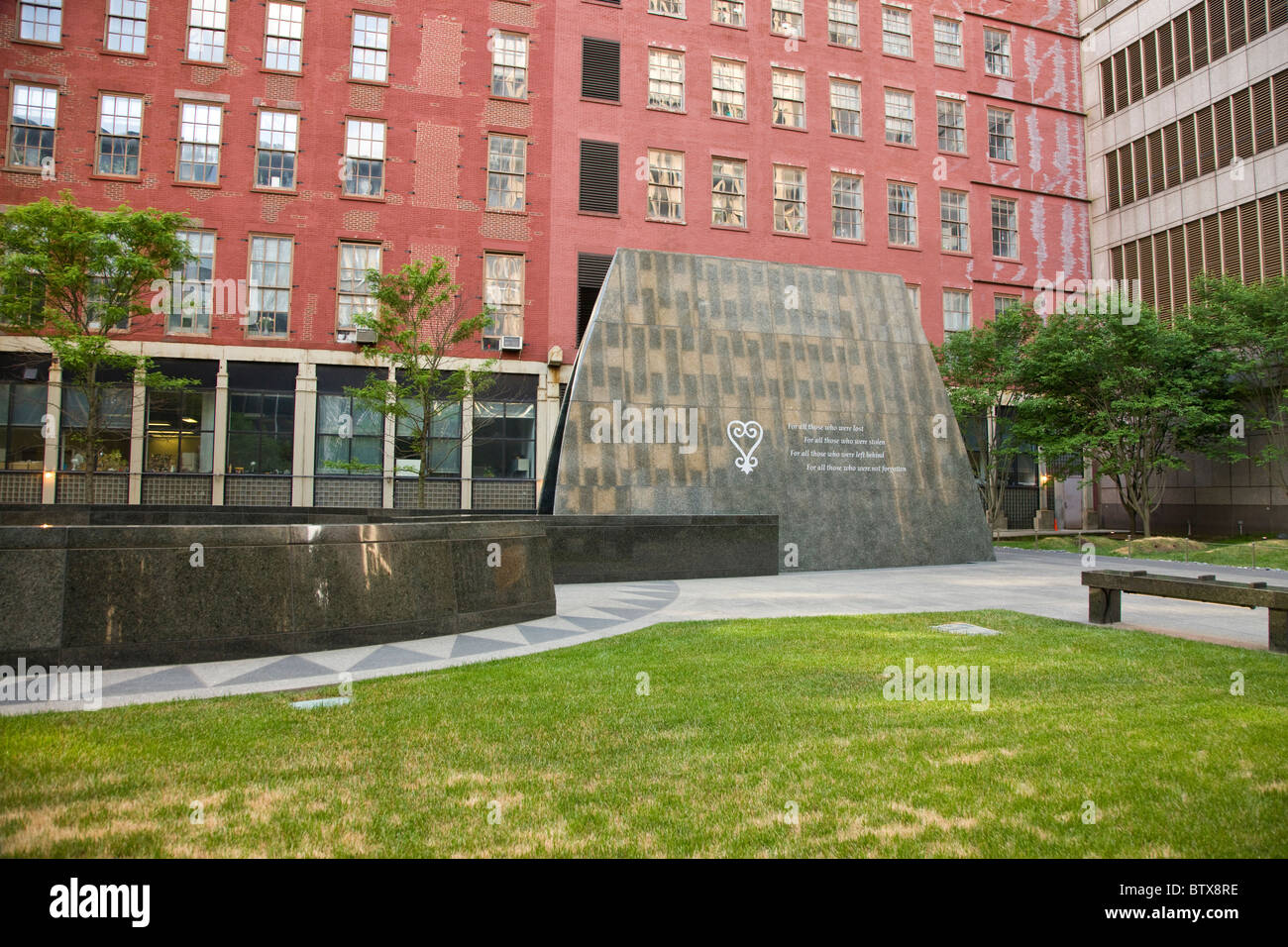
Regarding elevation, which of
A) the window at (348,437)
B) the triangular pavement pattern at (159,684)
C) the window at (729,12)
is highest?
the window at (729,12)

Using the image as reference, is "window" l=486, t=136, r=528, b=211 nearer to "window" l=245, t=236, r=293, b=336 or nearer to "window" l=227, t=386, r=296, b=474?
"window" l=245, t=236, r=293, b=336

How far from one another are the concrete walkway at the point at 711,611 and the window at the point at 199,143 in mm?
25464

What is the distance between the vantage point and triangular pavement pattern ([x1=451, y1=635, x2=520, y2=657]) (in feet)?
29.2

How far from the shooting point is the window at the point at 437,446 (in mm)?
30953

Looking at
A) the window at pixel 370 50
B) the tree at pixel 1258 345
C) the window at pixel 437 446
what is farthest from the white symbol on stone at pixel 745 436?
the window at pixel 370 50

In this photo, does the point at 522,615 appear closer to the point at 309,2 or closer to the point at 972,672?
the point at 972,672

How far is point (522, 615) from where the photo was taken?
11398mm

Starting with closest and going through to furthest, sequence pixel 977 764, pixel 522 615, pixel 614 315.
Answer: pixel 977 764 < pixel 522 615 < pixel 614 315

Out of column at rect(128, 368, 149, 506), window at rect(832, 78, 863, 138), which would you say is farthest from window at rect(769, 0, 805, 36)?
column at rect(128, 368, 149, 506)

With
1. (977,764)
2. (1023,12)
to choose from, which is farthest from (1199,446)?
(977,764)

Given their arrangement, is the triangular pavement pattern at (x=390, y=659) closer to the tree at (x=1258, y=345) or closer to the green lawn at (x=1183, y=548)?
the green lawn at (x=1183, y=548)

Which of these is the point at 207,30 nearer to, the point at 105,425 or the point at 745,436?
the point at 105,425
